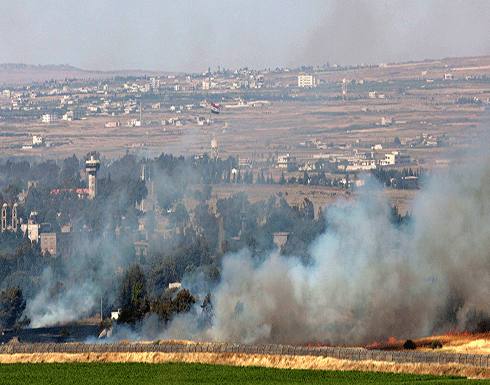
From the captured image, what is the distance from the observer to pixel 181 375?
201 ft

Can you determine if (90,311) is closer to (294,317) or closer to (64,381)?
(294,317)

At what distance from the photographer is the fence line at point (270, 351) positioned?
62.2 metres

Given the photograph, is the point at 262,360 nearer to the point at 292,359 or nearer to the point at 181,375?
the point at 292,359

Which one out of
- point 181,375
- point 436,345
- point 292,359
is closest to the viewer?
point 181,375

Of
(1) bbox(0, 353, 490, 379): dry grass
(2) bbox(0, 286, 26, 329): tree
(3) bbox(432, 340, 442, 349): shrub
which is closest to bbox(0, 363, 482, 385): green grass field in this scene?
(1) bbox(0, 353, 490, 379): dry grass

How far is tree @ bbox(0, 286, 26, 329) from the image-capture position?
467ft

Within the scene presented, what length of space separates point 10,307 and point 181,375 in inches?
3474

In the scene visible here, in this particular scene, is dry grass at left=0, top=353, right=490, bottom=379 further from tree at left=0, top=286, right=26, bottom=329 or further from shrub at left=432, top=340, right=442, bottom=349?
tree at left=0, top=286, right=26, bottom=329

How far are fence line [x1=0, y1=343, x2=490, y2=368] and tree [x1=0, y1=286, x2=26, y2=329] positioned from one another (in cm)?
7187

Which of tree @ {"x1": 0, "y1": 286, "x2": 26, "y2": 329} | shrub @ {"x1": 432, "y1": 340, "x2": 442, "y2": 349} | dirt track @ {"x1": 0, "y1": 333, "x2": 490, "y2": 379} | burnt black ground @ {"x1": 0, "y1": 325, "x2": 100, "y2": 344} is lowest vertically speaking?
burnt black ground @ {"x1": 0, "y1": 325, "x2": 100, "y2": 344}

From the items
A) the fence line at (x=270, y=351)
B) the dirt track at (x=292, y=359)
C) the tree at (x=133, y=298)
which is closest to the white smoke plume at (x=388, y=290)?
the dirt track at (x=292, y=359)

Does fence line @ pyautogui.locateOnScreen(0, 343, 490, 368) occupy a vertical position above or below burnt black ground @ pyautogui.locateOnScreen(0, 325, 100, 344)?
above

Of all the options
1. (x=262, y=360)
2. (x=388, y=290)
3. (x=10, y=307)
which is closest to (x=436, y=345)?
(x=262, y=360)

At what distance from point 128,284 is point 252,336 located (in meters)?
59.5
